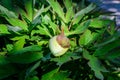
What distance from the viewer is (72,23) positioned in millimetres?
1432

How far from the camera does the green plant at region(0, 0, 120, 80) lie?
1.24 meters

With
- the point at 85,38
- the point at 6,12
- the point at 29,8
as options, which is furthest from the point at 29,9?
the point at 85,38

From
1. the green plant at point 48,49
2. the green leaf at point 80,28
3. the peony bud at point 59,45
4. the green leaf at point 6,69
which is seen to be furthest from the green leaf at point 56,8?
the green leaf at point 6,69

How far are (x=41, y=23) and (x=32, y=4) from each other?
0.16m

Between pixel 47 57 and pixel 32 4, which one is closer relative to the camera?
pixel 47 57

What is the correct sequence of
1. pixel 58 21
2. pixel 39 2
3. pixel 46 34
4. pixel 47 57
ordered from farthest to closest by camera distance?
pixel 39 2
pixel 58 21
pixel 46 34
pixel 47 57

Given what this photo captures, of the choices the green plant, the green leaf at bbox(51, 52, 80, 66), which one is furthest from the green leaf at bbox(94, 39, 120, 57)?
the green leaf at bbox(51, 52, 80, 66)

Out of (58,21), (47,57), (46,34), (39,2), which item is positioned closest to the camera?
(47,57)

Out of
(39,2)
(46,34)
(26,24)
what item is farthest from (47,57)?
(39,2)

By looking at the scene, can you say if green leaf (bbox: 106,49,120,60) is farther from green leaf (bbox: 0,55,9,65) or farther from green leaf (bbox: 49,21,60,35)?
green leaf (bbox: 0,55,9,65)

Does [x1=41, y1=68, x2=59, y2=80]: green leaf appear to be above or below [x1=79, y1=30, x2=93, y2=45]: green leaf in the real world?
below

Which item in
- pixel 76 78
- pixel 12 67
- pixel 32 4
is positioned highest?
pixel 32 4

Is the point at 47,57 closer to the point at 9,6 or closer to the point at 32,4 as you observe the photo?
the point at 32,4

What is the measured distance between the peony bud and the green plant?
27 millimetres
